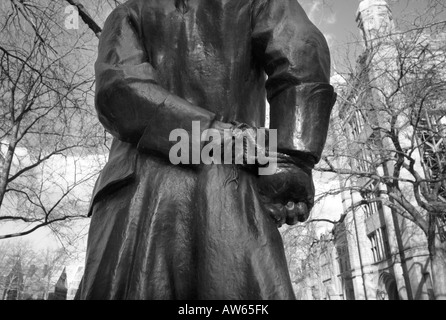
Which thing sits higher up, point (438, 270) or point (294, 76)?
point (438, 270)

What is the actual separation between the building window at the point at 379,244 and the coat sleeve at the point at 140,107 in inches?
1059

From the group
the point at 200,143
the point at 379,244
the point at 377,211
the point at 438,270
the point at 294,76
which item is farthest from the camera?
the point at 377,211

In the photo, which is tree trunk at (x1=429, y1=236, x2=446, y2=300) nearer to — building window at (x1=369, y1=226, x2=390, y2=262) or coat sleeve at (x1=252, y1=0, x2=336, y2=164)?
coat sleeve at (x1=252, y1=0, x2=336, y2=164)

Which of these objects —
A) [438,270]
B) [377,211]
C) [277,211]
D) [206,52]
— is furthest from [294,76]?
[377,211]

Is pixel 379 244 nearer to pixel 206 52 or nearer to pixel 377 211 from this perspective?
pixel 377 211

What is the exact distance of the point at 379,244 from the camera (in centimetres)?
2755

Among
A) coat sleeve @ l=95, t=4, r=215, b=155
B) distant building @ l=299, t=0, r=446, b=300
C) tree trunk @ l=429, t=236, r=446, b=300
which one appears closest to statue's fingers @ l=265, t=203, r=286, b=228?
coat sleeve @ l=95, t=4, r=215, b=155

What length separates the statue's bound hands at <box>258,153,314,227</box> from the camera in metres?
1.64

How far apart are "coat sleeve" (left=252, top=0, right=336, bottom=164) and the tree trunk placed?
13015 millimetres

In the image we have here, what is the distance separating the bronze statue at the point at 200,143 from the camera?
1533mm

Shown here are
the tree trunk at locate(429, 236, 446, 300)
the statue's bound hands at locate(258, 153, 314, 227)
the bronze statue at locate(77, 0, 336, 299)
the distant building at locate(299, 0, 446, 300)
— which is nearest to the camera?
the bronze statue at locate(77, 0, 336, 299)

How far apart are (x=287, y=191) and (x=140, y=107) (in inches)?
28.0

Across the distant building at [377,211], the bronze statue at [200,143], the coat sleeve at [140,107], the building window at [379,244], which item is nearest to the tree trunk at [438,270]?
the distant building at [377,211]
